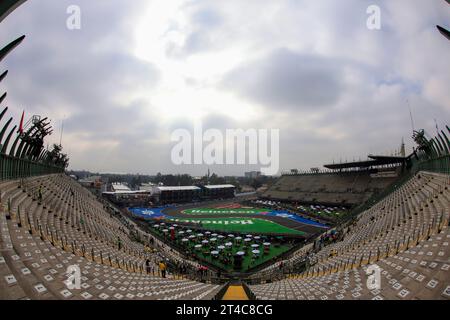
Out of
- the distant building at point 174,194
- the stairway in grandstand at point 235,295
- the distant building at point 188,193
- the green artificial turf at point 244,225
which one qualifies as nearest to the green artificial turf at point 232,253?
the green artificial turf at point 244,225

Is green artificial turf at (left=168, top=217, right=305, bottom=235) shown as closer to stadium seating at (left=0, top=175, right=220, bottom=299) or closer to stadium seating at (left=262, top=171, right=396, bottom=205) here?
stadium seating at (left=262, top=171, right=396, bottom=205)

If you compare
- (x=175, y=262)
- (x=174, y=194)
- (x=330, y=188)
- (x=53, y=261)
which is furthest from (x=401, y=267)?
(x=174, y=194)

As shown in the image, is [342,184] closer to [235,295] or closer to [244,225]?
[244,225]

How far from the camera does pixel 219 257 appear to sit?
2586 centimetres

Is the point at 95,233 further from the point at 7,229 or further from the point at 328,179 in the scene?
the point at 328,179

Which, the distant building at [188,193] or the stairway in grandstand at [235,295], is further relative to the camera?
the distant building at [188,193]

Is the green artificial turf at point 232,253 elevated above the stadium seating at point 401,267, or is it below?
below

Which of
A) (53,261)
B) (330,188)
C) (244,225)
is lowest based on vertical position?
(244,225)

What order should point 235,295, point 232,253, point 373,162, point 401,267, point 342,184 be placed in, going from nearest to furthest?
1. point 401,267
2. point 235,295
3. point 232,253
4. point 373,162
5. point 342,184

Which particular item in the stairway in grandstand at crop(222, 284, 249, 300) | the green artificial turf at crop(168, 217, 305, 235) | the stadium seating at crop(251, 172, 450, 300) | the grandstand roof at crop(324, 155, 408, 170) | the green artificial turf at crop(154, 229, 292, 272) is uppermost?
the grandstand roof at crop(324, 155, 408, 170)

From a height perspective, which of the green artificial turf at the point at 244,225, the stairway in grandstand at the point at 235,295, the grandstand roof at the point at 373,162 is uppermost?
the grandstand roof at the point at 373,162

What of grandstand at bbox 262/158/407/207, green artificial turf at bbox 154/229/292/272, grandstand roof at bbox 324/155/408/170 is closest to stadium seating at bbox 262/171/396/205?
grandstand at bbox 262/158/407/207

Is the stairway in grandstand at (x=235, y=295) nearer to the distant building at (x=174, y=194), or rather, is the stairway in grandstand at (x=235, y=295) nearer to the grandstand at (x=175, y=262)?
the grandstand at (x=175, y=262)

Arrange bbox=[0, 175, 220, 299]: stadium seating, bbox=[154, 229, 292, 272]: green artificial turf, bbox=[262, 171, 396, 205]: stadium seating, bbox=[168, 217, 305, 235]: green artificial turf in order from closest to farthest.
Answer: bbox=[0, 175, 220, 299]: stadium seating → bbox=[154, 229, 292, 272]: green artificial turf → bbox=[168, 217, 305, 235]: green artificial turf → bbox=[262, 171, 396, 205]: stadium seating
